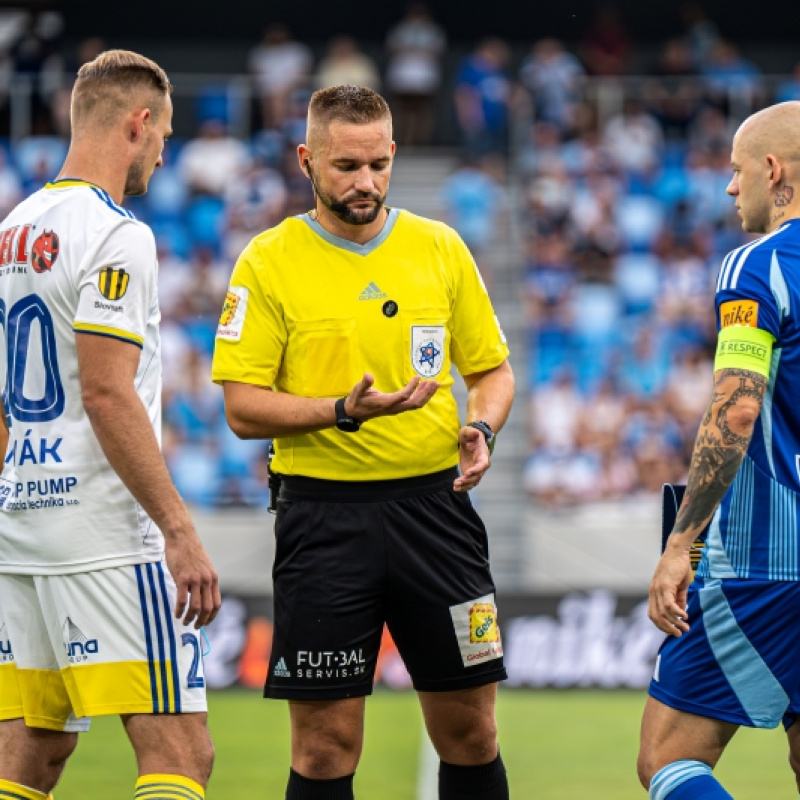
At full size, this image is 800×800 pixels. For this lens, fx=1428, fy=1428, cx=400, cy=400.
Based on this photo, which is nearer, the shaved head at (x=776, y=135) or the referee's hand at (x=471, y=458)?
the shaved head at (x=776, y=135)

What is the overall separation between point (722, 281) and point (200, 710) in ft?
6.07

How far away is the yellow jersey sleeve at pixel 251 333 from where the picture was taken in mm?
4398

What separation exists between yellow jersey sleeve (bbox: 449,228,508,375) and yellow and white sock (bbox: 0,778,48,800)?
1850 mm

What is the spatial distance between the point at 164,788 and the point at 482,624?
119cm

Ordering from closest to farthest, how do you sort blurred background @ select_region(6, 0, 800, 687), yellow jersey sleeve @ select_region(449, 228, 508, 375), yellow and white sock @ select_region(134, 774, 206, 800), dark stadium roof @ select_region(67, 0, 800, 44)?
yellow and white sock @ select_region(134, 774, 206, 800) < yellow jersey sleeve @ select_region(449, 228, 508, 375) < blurred background @ select_region(6, 0, 800, 687) < dark stadium roof @ select_region(67, 0, 800, 44)

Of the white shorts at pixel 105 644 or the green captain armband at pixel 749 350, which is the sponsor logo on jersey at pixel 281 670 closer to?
the white shorts at pixel 105 644

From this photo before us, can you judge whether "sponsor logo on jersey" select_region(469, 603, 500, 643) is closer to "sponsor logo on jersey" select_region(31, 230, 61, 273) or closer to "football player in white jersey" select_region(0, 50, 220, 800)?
"football player in white jersey" select_region(0, 50, 220, 800)

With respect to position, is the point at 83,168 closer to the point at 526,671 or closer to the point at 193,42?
the point at 526,671

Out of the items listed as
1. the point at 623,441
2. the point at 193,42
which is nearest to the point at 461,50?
the point at 193,42

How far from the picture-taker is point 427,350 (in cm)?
449

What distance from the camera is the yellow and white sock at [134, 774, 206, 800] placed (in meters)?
3.72

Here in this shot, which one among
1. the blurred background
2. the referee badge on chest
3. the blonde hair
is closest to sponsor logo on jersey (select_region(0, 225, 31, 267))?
the blonde hair

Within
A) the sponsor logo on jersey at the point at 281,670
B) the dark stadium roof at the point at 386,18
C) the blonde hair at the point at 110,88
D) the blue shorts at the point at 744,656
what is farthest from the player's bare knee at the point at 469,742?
the dark stadium roof at the point at 386,18

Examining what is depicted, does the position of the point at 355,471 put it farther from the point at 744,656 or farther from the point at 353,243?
the point at 744,656
